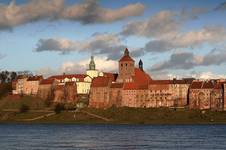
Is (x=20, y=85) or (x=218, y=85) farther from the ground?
(x=20, y=85)

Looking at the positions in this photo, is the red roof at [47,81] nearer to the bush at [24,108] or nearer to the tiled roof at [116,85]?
the bush at [24,108]

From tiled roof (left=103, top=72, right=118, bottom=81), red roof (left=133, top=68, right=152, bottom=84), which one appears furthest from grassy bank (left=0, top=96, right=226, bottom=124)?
tiled roof (left=103, top=72, right=118, bottom=81)

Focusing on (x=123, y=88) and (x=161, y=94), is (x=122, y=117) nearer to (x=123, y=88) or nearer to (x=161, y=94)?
(x=161, y=94)

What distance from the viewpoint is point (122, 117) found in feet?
441

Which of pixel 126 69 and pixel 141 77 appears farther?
pixel 141 77

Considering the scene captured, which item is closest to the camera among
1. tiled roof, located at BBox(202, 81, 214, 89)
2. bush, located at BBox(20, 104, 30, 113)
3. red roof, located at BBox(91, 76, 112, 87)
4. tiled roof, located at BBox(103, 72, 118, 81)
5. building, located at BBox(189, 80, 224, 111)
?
building, located at BBox(189, 80, 224, 111)

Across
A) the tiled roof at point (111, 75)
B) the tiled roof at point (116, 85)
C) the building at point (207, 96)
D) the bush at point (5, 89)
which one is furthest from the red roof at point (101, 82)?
the bush at point (5, 89)

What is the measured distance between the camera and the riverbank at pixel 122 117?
128m

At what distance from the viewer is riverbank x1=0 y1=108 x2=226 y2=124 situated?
419 ft

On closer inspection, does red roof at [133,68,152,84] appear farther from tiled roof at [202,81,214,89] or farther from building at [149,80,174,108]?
tiled roof at [202,81,214,89]

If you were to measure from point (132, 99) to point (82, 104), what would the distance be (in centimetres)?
1307

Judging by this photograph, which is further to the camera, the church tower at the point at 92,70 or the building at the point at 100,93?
the church tower at the point at 92,70

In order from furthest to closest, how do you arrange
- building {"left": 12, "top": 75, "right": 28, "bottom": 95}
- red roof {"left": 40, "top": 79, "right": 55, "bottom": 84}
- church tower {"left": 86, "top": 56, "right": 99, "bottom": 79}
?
1. church tower {"left": 86, "top": 56, "right": 99, "bottom": 79}
2. building {"left": 12, "top": 75, "right": 28, "bottom": 95}
3. red roof {"left": 40, "top": 79, "right": 55, "bottom": 84}

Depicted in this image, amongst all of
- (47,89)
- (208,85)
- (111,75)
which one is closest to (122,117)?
(208,85)
